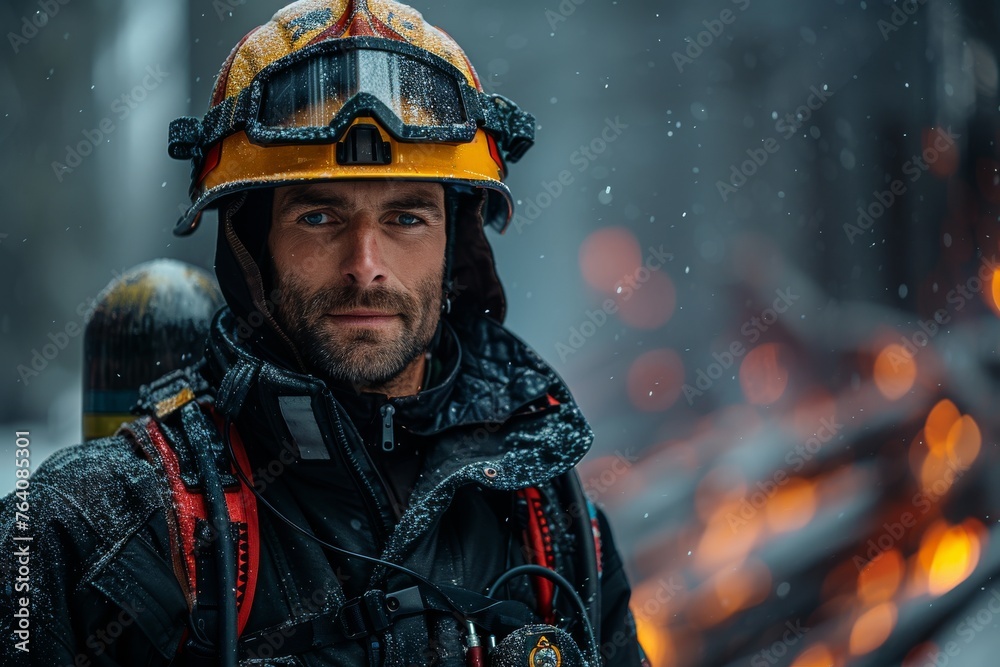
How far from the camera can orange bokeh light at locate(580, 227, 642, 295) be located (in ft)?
30.0

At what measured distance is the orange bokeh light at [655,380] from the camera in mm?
8805

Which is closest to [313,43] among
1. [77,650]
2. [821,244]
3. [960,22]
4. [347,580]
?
[347,580]

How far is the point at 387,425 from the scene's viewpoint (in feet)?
6.87

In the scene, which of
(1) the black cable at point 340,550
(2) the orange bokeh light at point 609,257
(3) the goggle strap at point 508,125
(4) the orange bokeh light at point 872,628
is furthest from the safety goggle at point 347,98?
(2) the orange bokeh light at point 609,257

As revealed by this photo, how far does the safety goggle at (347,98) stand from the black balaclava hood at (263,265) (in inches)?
7.4

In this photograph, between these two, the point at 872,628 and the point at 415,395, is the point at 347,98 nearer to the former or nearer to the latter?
the point at 415,395

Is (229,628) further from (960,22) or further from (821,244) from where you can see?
(821,244)

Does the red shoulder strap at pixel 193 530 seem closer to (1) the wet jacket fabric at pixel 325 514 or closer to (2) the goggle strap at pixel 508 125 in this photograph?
(1) the wet jacket fabric at pixel 325 514

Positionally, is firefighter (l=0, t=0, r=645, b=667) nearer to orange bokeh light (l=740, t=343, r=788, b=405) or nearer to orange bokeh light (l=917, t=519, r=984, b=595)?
orange bokeh light (l=917, t=519, r=984, b=595)

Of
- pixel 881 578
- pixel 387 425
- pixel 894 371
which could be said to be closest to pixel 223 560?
pixel 387 425

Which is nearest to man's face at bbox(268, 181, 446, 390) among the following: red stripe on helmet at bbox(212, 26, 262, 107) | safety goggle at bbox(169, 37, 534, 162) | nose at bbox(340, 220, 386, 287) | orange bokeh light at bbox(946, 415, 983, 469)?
nose at bbox(340, 220, 386, 287)

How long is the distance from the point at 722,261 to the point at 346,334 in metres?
7.88

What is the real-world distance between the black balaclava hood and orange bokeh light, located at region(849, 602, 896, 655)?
4588 millimetres

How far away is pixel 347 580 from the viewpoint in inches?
75.5
